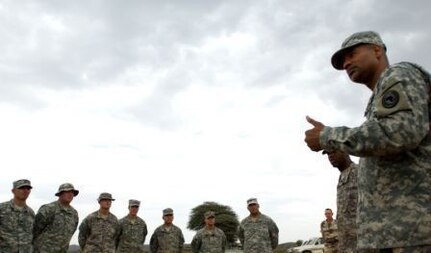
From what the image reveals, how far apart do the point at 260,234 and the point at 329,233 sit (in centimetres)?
294

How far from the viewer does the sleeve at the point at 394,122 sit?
8.27 ft

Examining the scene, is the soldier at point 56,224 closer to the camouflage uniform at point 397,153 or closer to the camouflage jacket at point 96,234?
the camouflage jacket at point 96,234

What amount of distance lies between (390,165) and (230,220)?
158 ft

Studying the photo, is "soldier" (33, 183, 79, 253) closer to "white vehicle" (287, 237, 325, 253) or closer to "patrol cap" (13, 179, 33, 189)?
"patrol cap" (13, 179, 33, 189)

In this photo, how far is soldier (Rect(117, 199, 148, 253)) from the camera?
41.1 feet

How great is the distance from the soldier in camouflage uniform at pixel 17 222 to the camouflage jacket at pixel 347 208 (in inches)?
224

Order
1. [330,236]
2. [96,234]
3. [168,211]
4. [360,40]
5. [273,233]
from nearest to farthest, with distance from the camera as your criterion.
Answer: [360,40] < [96,234] < [273,233] < [168,211] < [330,236]

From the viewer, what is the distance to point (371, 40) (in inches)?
118

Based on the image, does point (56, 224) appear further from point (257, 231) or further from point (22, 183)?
point (257, 231)

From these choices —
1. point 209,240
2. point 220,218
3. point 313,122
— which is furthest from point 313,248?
point 313,122

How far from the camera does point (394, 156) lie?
271 centimetres

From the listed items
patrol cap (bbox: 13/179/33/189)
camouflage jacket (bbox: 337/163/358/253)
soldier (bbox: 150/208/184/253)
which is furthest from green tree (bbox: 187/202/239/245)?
camouflage jacket (bbox: 337/163/358/253)

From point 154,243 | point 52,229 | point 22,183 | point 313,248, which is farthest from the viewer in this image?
point 313,248

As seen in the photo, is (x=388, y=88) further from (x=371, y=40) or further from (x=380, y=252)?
(x=380, y=252)
